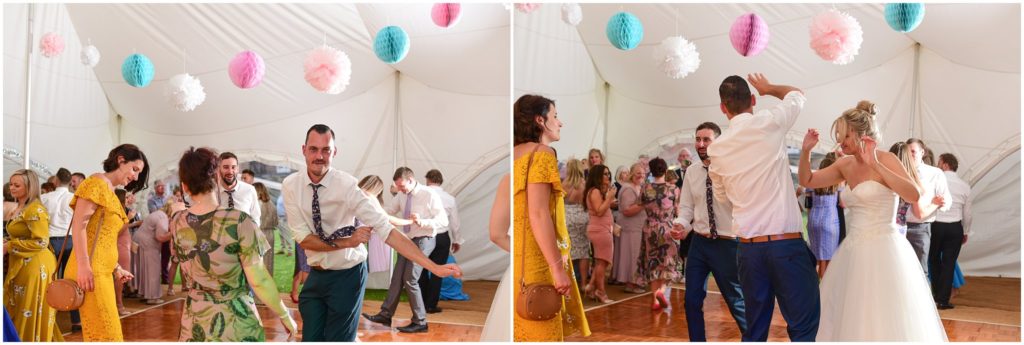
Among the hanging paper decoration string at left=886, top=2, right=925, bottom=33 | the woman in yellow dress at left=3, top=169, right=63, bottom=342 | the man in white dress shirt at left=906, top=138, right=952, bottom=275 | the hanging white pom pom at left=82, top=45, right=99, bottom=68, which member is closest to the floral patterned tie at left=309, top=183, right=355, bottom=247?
the woman in yellow dress at left=3, top=169, right=63, bottom=342

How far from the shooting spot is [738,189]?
3711mm

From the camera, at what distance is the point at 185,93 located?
16.4 ft

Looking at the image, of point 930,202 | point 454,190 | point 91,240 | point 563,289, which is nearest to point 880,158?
point 930,202

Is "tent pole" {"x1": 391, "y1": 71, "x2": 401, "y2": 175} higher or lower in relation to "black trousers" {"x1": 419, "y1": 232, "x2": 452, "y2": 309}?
higher

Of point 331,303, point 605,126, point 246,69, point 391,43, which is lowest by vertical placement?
point 331,303

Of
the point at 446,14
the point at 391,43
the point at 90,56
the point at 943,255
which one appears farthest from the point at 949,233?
the point at 90,56

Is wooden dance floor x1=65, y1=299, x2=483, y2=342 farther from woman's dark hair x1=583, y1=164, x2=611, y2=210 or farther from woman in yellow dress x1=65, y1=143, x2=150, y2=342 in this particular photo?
woman's dark hair x1=583, y1=164, x2=611, y2=210

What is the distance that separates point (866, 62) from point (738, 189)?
7.29 ft

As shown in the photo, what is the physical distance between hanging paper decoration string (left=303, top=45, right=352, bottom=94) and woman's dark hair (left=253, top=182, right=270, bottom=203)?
0.63 m

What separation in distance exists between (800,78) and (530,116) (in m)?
2.62

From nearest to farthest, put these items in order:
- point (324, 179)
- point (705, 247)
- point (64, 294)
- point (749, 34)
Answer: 1. point (324, 179)
2. point (64, 294)
3. point (705, 247)
4. point (749, 34)

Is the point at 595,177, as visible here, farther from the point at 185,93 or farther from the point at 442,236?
the point at 185,93

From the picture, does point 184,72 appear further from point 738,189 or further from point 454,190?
point 738,189

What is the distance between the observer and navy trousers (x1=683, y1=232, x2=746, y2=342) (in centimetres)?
416
